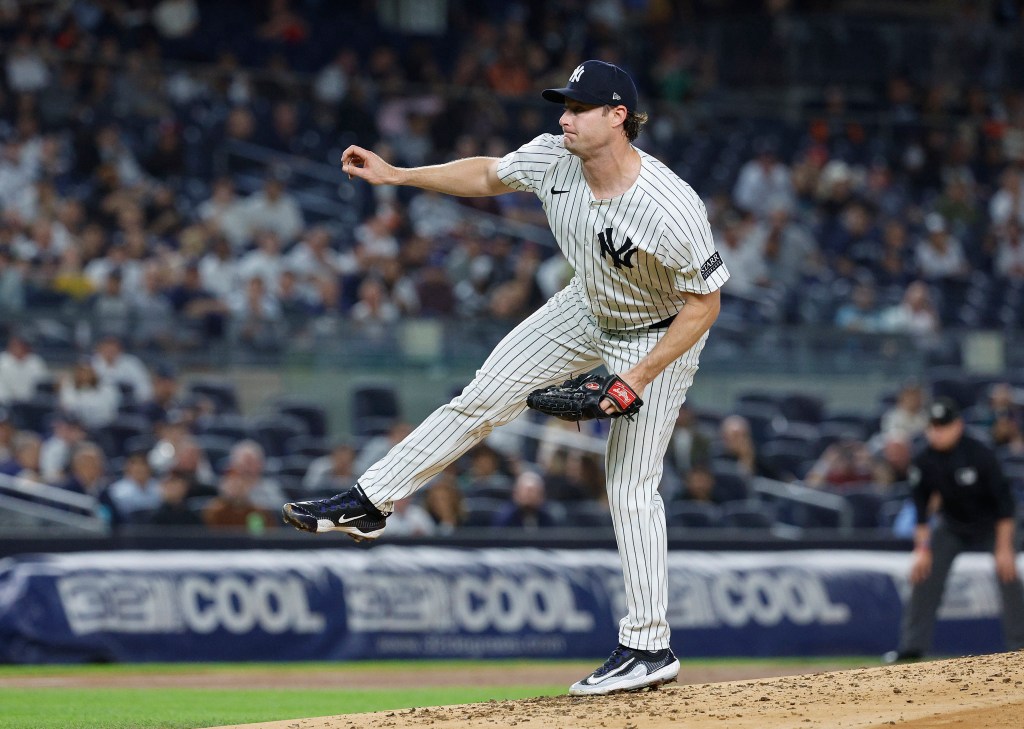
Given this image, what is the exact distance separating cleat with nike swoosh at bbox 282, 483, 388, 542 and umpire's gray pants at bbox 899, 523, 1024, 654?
5.82 meters

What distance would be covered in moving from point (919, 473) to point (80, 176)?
8.62 metres

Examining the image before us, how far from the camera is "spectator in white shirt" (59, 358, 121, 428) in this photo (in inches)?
510

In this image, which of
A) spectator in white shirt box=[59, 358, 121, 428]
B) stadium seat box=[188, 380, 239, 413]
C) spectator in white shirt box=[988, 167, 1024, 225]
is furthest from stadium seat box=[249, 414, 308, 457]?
spectator in white shirt box=[988, 167, 1024, 225]

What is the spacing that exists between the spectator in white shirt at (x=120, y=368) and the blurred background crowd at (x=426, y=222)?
26 mm

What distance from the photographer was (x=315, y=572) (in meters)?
11.5

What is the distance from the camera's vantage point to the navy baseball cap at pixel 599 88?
18.5ft

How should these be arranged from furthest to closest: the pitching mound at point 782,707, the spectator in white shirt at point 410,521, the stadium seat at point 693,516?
1. the stadium seat at point 693,516
2. the spectator in white shirt at point 410,521
3. the pitching mound at point 782,707

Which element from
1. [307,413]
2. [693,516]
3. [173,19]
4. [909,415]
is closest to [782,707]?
[693,516]

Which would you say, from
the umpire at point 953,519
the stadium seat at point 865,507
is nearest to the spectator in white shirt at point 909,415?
the stadium seat at point 865,507

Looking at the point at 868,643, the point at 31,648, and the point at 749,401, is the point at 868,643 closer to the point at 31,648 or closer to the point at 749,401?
the point at 749,401

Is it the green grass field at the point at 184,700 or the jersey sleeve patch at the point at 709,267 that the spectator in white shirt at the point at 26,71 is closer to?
the green grass field at the point at 184,700

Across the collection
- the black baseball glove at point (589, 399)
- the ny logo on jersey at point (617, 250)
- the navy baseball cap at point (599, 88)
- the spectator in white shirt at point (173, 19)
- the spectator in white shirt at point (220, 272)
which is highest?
the spectator in white shirt at point (173, 19)

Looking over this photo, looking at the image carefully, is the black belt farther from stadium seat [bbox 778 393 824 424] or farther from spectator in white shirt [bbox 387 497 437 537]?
stadium seat [bbox 778 393 824 424]

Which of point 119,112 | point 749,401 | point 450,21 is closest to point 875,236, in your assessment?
point 749,401
